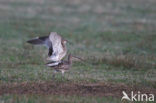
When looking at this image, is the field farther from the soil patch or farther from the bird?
the bird

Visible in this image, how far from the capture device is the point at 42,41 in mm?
13219

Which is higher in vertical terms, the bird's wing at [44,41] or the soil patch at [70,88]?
the bird's wing at [44,41]

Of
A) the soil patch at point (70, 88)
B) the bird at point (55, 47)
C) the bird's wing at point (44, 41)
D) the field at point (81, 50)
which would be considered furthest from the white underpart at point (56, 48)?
the soil patch at point (70, 88)

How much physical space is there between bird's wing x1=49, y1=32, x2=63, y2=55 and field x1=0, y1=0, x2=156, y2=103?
76 cm

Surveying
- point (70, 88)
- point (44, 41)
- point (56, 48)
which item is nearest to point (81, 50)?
point (44, 41)

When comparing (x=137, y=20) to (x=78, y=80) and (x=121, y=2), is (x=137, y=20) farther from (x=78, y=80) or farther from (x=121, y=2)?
(x=78, y=80)

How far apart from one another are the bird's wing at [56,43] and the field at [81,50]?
757 mm

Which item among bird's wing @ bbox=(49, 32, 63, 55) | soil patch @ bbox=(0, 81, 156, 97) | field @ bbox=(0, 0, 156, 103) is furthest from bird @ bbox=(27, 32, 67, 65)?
soil patch @ bbox=(0, 81, 156, 97)

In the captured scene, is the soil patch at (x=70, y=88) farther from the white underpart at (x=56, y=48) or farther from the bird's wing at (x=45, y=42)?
the bird's wing at (x=45, y=42)

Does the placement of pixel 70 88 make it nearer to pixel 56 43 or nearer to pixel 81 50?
pixel 56 43

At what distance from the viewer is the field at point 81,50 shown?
11790mm

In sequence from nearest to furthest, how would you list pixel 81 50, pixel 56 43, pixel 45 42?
1. pixel 56 43
2. pixel 45 42
3. pixel 81 50

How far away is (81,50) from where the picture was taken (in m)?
18.5

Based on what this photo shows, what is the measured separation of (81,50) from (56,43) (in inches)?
230
